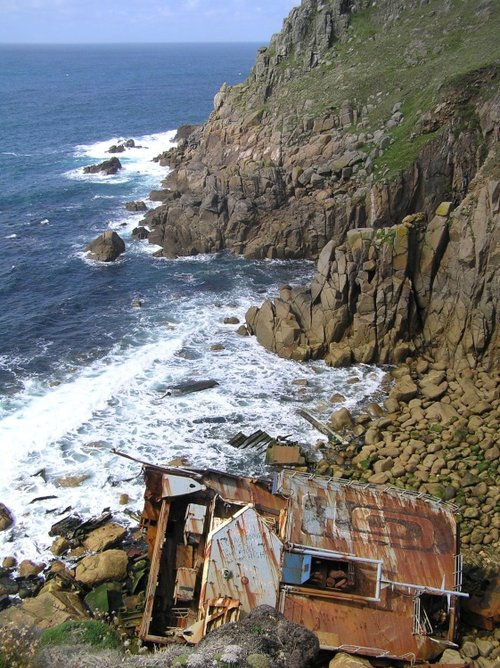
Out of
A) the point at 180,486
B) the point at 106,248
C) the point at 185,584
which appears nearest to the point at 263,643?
the point at 185,584

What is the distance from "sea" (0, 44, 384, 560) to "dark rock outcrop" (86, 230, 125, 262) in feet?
2.93

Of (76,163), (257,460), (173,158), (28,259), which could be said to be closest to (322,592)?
(257,460)

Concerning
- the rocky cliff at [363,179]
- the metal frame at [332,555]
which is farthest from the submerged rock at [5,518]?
the rocky cliff at [363,179]

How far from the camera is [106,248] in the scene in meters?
59.8

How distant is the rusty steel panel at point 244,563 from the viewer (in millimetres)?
20312

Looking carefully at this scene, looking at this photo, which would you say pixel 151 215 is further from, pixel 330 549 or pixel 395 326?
pixel 330 549

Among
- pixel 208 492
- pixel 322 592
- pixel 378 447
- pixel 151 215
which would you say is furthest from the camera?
pixel 151 215

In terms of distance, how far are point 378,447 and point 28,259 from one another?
41967 mm

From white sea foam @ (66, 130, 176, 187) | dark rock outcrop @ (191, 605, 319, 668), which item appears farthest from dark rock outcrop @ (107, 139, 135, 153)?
dark rock outcrop @ (191, 605, 319, 668)

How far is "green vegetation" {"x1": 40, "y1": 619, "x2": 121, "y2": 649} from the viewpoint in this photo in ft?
62.8

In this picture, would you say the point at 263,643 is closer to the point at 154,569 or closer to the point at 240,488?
the point at 154,569

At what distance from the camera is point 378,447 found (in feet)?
110

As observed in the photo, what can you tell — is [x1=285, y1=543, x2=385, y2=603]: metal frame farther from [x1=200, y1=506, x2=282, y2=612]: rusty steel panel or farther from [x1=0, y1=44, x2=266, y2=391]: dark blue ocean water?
[x1=0, y1=44, x2=266, y2=391]: dark blue ocean water

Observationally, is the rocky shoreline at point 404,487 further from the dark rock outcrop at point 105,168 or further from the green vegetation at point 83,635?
the dark rock outcrop at point 105,168
